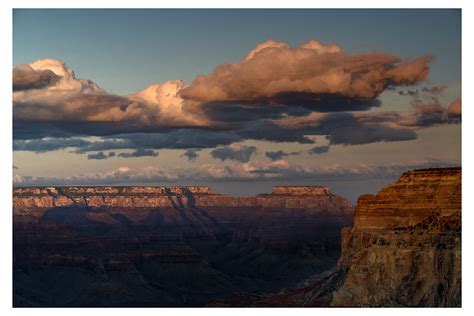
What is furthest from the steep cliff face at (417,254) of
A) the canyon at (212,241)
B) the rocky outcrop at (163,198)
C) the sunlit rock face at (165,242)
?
the rocky outcrop at (163,198)

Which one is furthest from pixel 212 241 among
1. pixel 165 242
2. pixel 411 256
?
pixel 411 256

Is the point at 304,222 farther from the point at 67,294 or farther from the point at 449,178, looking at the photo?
the point at 449,178

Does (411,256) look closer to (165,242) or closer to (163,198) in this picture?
(165,242)

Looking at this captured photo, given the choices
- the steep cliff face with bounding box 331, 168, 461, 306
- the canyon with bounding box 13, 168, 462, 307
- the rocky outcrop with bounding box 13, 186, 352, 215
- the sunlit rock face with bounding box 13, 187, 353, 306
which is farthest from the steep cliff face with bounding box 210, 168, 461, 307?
the rocky outcrop with bounding box 13, 186, 352, 215

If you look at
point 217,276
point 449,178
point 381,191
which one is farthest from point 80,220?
point 449,178

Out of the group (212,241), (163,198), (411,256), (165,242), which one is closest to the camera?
(411,256)

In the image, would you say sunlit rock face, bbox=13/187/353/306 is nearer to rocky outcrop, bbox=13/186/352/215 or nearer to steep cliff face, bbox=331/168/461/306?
rocky outcrop, bbox=13/186/352/215
